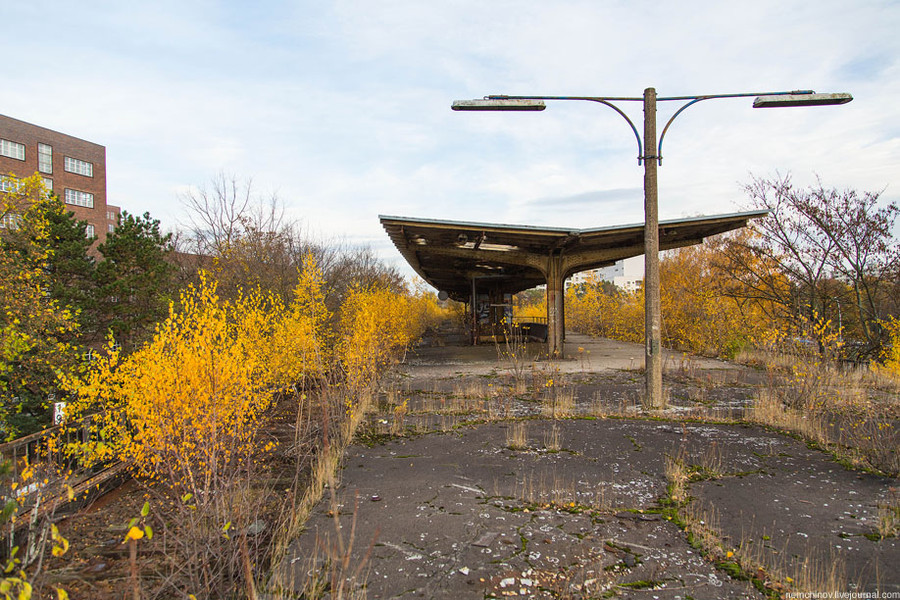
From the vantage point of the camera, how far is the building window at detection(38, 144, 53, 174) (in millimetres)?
41125

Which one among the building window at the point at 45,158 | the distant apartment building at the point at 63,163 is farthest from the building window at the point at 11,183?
the building window at the point at 45,158

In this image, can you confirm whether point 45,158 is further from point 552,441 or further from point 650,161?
point 552,441

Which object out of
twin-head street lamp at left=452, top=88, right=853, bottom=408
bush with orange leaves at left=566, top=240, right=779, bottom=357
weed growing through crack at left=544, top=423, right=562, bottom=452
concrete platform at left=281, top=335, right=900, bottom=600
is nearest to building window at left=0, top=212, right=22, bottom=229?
concrete platform at left=281, top=335, right=900, bottom=600

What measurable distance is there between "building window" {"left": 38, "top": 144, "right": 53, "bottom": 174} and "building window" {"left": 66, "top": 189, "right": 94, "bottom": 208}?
2.31 metres

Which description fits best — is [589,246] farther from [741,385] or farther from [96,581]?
[96,581]

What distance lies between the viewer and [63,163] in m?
43.1

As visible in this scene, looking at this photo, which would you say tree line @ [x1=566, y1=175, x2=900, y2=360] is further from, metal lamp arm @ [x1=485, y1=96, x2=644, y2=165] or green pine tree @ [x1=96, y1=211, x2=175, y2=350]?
green pine tree @ [x1=96, y1=211, x2=175, y2=350]

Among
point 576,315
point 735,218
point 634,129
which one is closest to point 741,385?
point 735,218

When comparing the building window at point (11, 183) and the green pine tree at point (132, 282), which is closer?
the building window at point (11, 183)

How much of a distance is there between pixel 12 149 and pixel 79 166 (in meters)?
5.76

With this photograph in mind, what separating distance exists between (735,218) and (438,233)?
8.15 metres

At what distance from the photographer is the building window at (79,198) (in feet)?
142

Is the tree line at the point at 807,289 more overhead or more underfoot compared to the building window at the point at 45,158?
more underfoot

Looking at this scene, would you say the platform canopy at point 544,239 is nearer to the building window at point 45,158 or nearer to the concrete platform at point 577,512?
the concrete platform at point 577,512
